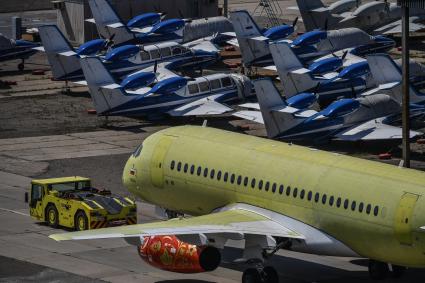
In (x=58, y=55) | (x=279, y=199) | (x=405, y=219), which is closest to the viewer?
(x=405, y=219)

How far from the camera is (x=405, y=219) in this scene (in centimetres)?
3831

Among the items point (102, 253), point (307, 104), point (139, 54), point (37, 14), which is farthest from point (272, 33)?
point (102, 253)

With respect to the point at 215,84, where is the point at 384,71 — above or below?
above

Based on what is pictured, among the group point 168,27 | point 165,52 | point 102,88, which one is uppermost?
point 168,27

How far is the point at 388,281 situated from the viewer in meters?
42.6

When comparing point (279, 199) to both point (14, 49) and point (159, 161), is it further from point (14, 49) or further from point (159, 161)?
point (14, 49)

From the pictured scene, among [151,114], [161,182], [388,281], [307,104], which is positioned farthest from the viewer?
[151,114]

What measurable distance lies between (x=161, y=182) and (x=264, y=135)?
2510 cm

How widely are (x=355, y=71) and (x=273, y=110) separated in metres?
11.6

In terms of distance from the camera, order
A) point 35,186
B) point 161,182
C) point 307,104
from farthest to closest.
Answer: point 307,104 → point 35,186 → point 161,182

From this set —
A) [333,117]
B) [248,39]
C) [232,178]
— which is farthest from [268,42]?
[232,178]

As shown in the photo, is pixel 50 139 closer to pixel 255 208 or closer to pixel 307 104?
pixel 307 104

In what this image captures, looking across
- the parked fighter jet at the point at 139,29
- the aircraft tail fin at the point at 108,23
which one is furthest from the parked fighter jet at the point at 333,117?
the aircraft tail fin at the point at 108,23

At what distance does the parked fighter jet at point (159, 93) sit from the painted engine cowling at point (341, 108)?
789cm
